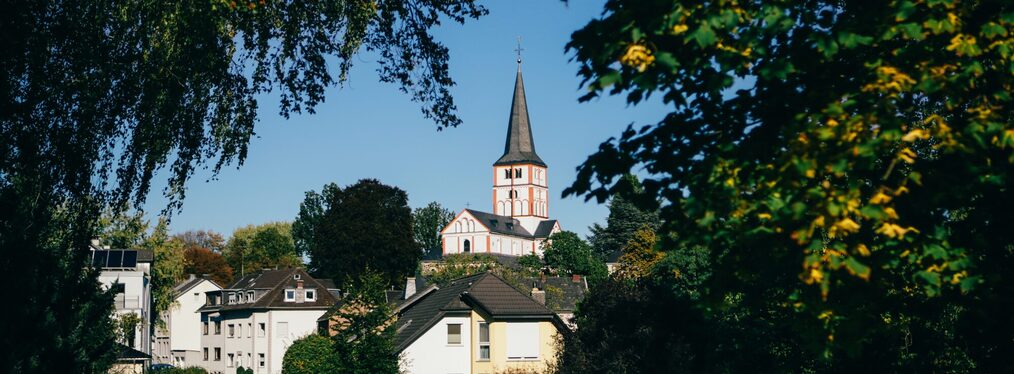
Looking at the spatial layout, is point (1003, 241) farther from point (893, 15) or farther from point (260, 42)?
point (260, 42)

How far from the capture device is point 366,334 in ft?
111

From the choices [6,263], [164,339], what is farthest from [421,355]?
[164,339]

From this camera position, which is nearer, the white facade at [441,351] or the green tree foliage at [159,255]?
the white facade at [441,351]

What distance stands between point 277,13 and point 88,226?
157 inches

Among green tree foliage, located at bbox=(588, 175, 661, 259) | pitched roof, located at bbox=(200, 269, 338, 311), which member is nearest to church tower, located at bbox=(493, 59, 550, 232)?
green tree foliage, located at bbox=(588, 175, 661, 259)

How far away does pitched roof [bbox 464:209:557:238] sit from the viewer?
454ft

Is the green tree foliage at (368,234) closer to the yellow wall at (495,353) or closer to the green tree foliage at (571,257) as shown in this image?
the green tree foliage at (571,257)

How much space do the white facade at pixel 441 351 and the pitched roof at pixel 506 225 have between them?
95231mm

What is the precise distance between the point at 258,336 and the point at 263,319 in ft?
3.93

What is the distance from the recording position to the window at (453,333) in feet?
138

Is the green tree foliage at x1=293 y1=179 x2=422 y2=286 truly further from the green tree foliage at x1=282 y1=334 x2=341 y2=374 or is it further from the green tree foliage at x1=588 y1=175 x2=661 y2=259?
the green tree foliage at x1=282 y1=334 x2=341 y2=374

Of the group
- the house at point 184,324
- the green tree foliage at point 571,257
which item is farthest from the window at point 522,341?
the green tree foliage at point 571,257

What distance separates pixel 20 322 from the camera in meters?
13.2

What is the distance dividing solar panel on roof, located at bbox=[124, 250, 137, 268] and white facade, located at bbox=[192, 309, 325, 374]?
519 inches
